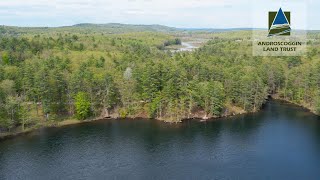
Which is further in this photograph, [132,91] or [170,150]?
[132,91]

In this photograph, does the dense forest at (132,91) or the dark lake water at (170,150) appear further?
the dense forest at (132,91)

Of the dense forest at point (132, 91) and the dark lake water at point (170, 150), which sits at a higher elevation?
the dense forest at point (132, 91)

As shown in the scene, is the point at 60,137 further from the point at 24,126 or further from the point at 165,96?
the point at 165,96

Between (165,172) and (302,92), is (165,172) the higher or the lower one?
the lower one

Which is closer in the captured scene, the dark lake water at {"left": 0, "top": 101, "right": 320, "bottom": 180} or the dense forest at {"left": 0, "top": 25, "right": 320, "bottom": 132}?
the dark lake water at {"left": 0, "top": 101, "right": 320, "bottom": 180}

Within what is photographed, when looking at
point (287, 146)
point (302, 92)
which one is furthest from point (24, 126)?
point (302, 92)

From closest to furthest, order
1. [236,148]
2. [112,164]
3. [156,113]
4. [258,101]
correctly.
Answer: [112,164], [236,148], [156,113], [258,101]

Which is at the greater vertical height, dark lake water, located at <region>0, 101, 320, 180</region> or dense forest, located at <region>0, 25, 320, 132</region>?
dense forest, located at <region>0, 25, 320, 132</region>

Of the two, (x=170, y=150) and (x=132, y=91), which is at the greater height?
(x=132, y=91)
